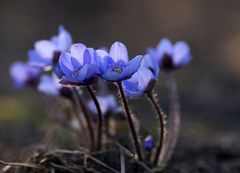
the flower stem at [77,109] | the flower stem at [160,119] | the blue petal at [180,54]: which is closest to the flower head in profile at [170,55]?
the blue petal at [180,54]

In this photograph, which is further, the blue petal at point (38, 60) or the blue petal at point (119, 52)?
the blue petal at point (38, 60)

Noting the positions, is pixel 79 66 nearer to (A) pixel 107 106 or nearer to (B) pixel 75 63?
(B) pixel 75 63

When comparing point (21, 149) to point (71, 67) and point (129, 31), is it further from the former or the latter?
point (129, 31)

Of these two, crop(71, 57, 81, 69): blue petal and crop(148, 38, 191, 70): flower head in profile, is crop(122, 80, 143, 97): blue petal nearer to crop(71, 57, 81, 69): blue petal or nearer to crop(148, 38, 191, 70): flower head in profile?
crop(71, 57, 81, 69): blue petal

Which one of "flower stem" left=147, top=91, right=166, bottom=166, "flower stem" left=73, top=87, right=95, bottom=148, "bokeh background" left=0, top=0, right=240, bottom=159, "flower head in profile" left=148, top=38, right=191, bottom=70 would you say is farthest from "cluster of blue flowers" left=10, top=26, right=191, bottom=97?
"bokeh background" left=0, top=0, right=240, bottom=159

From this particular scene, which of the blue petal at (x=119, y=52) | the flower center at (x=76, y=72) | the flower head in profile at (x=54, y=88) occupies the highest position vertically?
the blue petal at (x=119, y=52)

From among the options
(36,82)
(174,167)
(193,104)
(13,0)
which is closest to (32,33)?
(13,0)

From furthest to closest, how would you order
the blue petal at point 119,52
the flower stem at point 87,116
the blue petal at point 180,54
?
the blue petal at point 180,54
the flower stem at point 87,116
the blue petal at point 119,52

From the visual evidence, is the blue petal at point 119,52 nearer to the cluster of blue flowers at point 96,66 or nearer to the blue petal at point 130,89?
the cluster of blue flowers at point 96,66
